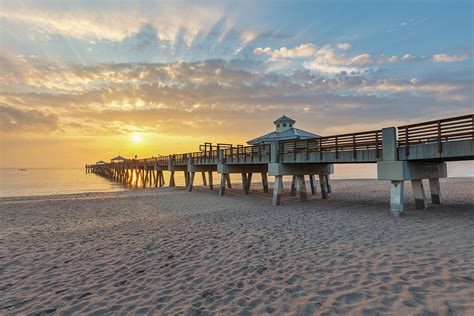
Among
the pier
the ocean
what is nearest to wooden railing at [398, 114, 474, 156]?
the pier

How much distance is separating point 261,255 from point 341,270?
2.01 metres

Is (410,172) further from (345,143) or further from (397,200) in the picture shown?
(345,143)

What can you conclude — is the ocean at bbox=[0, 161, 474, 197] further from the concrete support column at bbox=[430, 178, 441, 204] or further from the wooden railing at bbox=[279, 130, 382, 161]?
the concrete support column at bbox=[430, 178, 441, 204]

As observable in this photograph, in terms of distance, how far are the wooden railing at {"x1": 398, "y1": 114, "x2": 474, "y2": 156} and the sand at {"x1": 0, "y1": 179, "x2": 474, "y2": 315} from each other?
119 inches

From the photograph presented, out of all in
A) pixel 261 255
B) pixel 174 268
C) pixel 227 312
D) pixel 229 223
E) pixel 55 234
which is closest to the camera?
pixel 227 312

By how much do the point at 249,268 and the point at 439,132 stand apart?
353 inches

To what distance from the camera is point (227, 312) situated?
4367 millimetres

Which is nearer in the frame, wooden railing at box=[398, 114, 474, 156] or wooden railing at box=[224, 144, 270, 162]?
wooden railing at box=[398, 114, 474, 156]

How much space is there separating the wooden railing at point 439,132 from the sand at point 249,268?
9.90 ft

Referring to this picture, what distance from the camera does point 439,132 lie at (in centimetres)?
1020

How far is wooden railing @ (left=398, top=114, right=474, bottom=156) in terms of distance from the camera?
9758 mm

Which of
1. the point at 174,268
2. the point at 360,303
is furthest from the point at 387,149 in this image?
the point at 174,268

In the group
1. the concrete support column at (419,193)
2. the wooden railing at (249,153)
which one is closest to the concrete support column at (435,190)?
the concrete support column at (419,193)

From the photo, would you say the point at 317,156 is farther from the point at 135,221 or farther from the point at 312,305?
the point at 312,305
